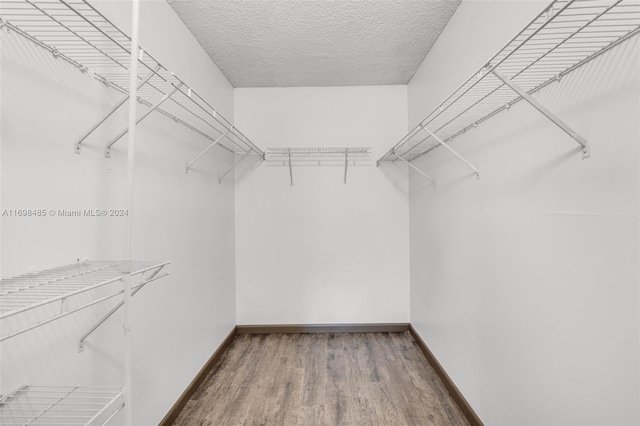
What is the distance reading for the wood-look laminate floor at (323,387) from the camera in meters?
1.73

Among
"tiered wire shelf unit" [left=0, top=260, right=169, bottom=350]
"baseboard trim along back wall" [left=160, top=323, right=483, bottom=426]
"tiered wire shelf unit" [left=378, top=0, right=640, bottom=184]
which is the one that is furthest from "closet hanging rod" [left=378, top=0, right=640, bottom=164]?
"baseboard trim along back wall" [left=160, top=323, right=483, bottom=426]

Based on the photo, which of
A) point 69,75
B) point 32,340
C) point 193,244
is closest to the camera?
point 32,340

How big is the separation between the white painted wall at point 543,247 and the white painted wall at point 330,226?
91cm

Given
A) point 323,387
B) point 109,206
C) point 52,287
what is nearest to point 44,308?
point 52,287

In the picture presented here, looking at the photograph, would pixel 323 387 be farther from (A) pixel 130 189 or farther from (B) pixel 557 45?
(B) pixel 557 45

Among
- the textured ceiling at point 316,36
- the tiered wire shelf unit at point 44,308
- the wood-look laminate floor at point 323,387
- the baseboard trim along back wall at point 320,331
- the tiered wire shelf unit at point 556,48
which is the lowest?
the wood-look laminate floor at point 323,387

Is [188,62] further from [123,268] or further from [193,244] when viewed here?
[123,268]

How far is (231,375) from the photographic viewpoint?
2.18 m

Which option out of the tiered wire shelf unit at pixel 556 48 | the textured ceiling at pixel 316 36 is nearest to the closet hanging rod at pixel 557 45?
the tiered wire shelf unit at pixel 556 48

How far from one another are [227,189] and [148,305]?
1.41 m

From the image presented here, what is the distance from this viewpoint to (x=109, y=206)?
49.6 inches

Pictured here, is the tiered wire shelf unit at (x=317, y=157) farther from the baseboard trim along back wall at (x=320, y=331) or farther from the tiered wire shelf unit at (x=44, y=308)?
the tiered wire shelf unit at (x=44, y=308)

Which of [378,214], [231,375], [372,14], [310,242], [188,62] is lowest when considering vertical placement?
[231,375]

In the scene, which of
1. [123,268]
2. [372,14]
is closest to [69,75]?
[123,268]
